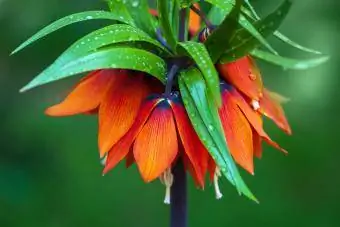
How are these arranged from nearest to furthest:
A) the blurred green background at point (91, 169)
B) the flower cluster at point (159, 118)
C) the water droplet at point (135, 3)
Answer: the flower cluster at point (159, 118)
the water droplet at point (135, 3)
the blurred green background at point (91, 169)

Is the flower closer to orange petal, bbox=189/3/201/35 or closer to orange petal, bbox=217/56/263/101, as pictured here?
orange petal, bbox=217/56/263/101

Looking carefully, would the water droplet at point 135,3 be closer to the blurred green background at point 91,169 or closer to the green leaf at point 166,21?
the green leaf at point 166,21

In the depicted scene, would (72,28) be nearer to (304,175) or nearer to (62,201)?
(62,201)

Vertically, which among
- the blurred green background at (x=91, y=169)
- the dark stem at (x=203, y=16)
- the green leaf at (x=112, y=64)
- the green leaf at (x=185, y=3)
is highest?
the green leaf at (x=185, y=3)

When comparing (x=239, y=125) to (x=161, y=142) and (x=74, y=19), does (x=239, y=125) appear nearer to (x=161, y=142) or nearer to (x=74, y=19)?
(x=161, y=142)

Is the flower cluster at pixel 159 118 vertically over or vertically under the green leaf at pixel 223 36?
under

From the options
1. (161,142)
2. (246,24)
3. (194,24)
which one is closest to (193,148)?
(161,142)

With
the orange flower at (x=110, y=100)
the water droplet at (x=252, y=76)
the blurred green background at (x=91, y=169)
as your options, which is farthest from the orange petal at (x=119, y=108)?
the blurred green background at (x=91, y=169)

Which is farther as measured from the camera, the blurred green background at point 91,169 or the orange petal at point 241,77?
the blurred green background at point 91,169

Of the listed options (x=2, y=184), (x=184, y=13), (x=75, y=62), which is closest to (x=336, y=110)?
(x=2, y=184)
